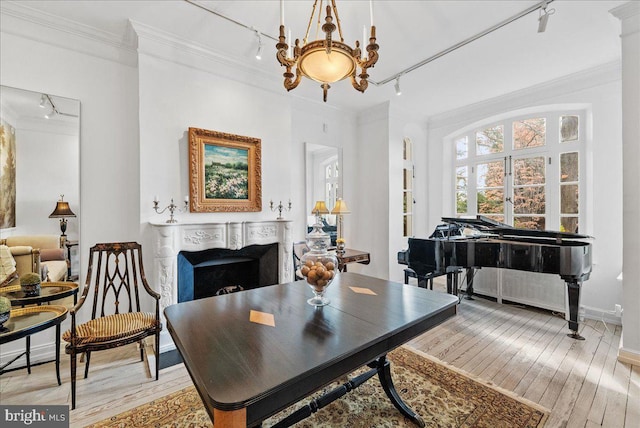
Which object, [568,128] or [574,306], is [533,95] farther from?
[574,306]

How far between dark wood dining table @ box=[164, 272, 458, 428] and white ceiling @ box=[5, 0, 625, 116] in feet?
7.90

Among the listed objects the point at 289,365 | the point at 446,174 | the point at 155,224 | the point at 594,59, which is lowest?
the point at 289,365

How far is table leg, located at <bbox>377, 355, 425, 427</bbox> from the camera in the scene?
1.77m

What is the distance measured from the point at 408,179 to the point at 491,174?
1.35 metres

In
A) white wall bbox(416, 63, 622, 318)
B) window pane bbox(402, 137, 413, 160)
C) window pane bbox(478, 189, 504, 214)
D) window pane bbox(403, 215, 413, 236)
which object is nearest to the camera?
white wall bbox(416, 63, 622, 318)

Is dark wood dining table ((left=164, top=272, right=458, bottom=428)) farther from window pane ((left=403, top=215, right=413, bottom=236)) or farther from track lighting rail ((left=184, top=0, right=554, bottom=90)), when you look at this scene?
window pane ((left=403, top=215, right=413, bottom=236))

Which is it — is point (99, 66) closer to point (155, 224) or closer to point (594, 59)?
point (155, 224)

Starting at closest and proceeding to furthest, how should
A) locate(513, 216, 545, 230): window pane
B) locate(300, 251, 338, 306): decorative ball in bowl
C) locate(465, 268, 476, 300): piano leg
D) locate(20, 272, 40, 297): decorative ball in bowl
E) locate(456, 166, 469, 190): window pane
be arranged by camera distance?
1. locate(300, 251, 338, 306): decorative ball in bowl
2. locate(20, 272, 40, 297): decorative ball in bowl
3. locate(513, 216, 545, 230): window pane
4. locate(465, 268, 476, 300): piano leg
5. locate(456, 166, 469, 190): window pane

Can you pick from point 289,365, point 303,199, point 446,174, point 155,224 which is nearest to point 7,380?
point 155,224

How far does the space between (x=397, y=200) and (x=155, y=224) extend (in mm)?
3619

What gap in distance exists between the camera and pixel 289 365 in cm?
105

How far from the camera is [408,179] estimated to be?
534cm

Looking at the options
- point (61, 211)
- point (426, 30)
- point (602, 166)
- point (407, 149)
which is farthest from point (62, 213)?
point (602, 166)

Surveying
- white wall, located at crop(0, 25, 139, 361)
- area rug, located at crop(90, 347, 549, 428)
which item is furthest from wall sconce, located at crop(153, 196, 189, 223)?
area rug, located at crop(90, 347, 549, 428)
